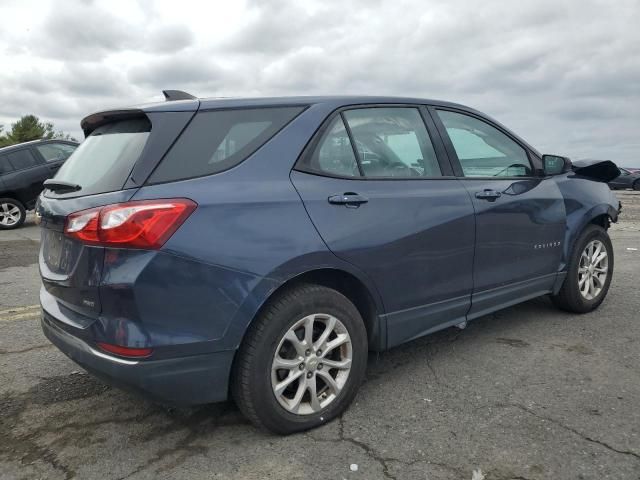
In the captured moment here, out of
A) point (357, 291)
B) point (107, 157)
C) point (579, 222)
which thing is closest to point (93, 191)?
point (107, 157)

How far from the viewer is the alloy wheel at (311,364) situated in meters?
2.60

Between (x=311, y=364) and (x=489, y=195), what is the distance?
1674 millimetres

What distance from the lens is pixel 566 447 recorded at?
253cm

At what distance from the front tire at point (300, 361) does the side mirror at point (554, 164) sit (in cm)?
218

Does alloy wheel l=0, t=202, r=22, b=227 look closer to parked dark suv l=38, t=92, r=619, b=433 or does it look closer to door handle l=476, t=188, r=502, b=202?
parked dark suv l=38, t=92, r=619, b=433

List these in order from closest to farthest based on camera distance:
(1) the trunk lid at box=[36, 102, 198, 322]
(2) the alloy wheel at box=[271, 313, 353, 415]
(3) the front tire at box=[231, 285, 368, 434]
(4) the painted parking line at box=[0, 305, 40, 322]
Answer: (1) the trunk lid at box=[36, 102, 198, 322], (3) the front tire at box=[231, 285, 368, 434], (2) the alloy wheel at box=[271, 313, 353, 415], (4) the painted parking line at box=[0, 305, 40, 322]

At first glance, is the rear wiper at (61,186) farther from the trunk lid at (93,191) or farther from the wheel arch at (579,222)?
the wheel arch at (579,222)

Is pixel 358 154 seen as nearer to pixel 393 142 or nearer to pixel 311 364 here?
pixel 393 142

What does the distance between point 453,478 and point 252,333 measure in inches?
41.4

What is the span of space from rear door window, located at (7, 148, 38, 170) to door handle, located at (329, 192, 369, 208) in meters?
10.6

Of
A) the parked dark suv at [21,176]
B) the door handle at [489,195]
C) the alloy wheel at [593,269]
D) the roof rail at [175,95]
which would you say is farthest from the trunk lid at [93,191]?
the parked dark suv at [21,176]

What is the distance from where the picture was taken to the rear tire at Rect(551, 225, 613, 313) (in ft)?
14.3

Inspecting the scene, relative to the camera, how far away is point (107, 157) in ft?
8.72

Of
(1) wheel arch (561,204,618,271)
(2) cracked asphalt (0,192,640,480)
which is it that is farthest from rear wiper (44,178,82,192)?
(1) wheel arch (561,204,618,271)
